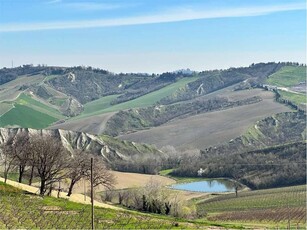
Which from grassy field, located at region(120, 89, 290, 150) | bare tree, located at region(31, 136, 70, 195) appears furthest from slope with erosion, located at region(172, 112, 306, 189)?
bare tree, located at region(31, 136, 70, 195)

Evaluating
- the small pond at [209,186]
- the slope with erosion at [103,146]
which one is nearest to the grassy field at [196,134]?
the slope with erosion at [103,146]

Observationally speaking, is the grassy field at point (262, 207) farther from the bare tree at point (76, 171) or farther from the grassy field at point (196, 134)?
the grassy field at point (196, 134)

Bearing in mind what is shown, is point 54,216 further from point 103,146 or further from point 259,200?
point 103,146

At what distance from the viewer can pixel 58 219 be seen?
37875mm

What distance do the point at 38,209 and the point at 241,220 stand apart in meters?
33.2

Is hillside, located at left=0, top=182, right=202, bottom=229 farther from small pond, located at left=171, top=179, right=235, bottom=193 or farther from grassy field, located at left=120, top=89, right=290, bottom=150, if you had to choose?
grassy field, located at left=120, top=89, right=290, bottom=150

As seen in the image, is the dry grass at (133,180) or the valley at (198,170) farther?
the dry grass at (133,180)

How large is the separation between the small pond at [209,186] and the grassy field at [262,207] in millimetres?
11502

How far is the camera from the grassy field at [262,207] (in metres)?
68.4

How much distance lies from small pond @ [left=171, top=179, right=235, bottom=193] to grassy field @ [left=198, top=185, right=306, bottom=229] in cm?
1150

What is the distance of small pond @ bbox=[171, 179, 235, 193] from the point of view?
110125 mm

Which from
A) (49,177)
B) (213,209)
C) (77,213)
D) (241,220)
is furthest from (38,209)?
(213,209)

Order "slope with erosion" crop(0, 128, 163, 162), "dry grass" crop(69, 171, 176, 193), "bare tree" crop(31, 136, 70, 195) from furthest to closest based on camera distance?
"slope with erosion" crop(0, 128, 163, 162) < "dry grass" crop(69, 171, 176, 193) < "bare tree" crop(31, 136, 70, 195)

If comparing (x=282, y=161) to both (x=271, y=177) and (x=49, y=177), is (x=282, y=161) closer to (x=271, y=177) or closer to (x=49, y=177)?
(x=271, y=177)
